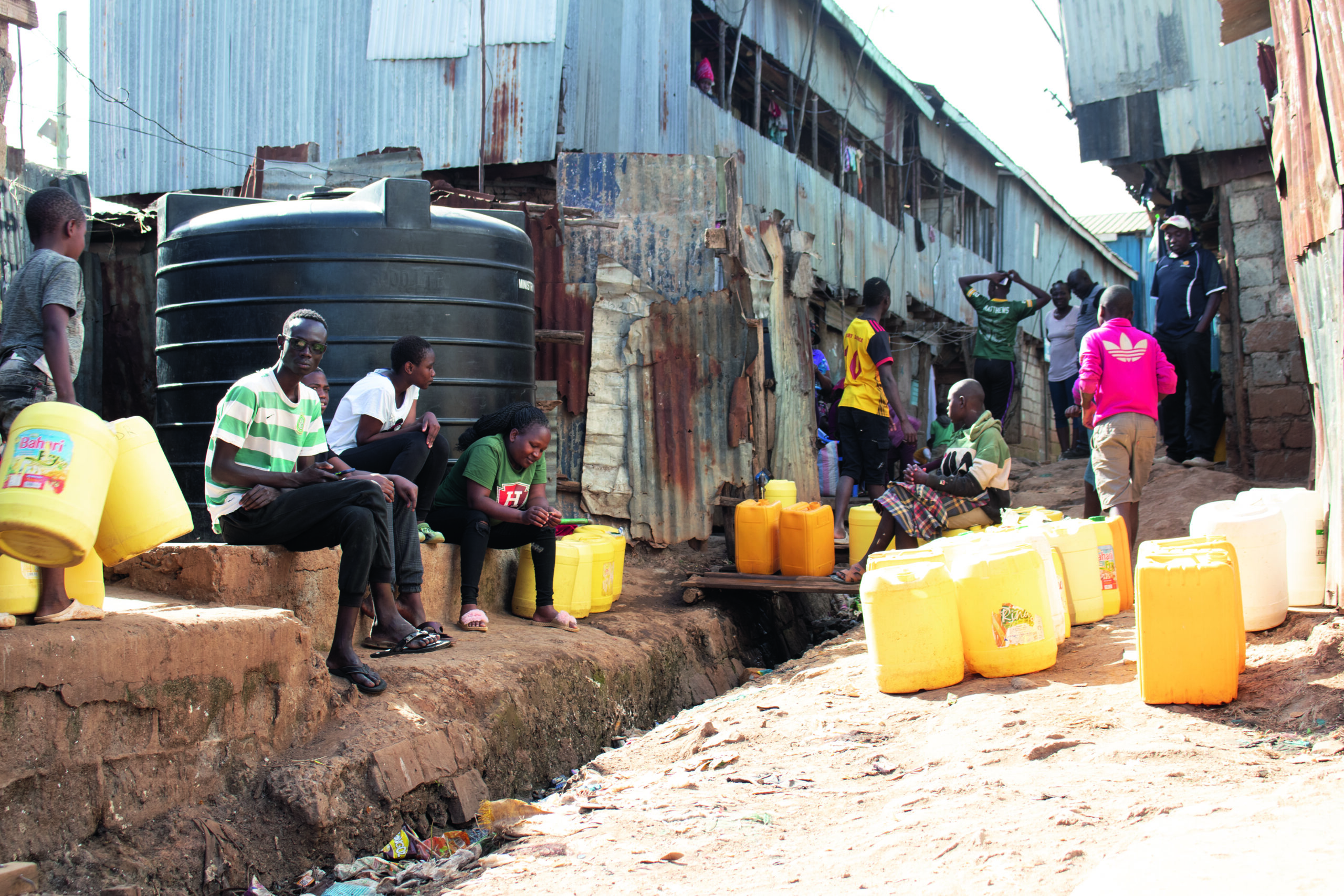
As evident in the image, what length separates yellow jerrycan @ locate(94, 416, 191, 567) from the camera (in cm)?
321

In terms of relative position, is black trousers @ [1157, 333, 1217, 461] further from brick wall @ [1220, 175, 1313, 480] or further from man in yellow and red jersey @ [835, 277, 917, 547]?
man in yellow and red jersey @ [835, 277, 917, 547]

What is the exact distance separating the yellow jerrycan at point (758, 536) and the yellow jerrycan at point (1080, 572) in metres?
2.14

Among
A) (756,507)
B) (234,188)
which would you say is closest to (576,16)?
(234,188)

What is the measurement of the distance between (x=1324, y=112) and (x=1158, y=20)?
6876 millimetres

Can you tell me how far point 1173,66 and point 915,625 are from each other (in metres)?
8.19

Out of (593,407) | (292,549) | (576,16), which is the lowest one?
(292,549)

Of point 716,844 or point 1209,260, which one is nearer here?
point 716,844

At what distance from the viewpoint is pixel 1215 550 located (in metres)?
3.93

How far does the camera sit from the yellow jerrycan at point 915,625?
431cm

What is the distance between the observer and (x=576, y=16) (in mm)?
9922

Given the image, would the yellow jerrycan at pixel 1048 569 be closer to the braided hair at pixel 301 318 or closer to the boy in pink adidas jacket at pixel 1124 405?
the boy in pink adidas jacket at pixel 1124 405

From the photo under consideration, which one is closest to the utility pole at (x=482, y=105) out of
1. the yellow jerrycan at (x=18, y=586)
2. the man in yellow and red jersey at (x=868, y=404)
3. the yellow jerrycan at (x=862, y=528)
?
the man in yellow and red jersey at (x=868, y=404)

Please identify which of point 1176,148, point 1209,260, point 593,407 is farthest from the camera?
point 1176,148

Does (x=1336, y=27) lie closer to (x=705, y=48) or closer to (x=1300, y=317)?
(x=1300, y=317)
